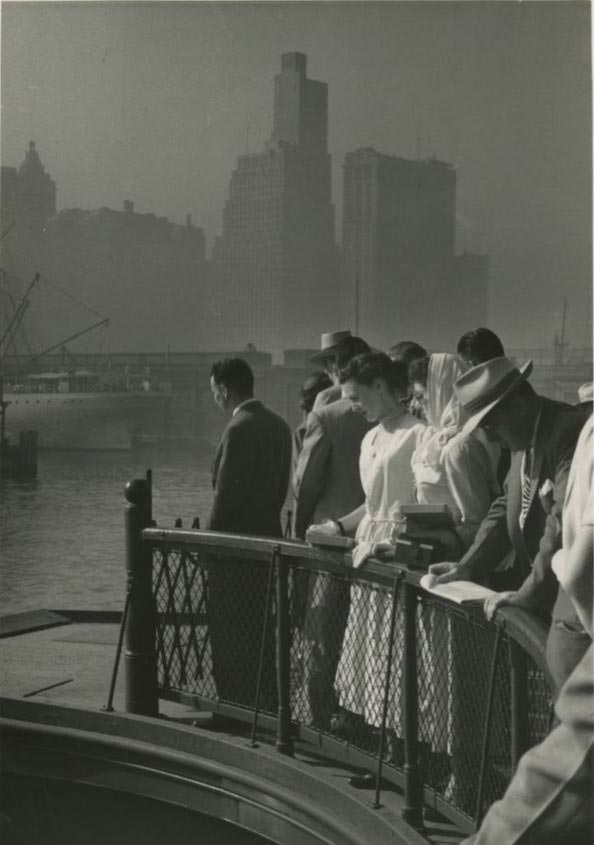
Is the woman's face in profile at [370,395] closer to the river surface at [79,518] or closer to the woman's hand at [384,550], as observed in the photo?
the woman's hand at [384,550]

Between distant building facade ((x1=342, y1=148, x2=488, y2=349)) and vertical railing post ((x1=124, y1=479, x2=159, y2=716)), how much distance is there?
39.5 ft

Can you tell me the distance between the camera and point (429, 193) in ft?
64.3

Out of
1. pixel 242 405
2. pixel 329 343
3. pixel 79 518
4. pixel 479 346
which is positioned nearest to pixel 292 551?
pixel 479 346

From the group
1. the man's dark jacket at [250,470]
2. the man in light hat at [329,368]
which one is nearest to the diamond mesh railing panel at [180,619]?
the man's dark jacket at [250,470]

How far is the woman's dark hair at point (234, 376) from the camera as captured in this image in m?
4.82

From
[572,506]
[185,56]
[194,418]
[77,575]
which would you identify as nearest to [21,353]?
[194,418]

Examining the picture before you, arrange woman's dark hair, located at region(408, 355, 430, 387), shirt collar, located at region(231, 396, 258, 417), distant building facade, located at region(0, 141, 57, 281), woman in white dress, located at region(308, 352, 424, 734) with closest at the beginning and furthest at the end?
woman in white dress, located at region(308, 352, 424, 734) → woman's dark hair, located at region(408, 355, 430, 387) → shirt collar, located at region(231, 396, 258, 417) → distant building facade, located at region(0, 141, 57, 281)

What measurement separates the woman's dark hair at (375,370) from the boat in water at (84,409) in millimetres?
32887

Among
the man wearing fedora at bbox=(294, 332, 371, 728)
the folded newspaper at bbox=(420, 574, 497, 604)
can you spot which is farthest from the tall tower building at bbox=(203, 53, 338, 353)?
the folded newspaper at bbox=(420, 574, 497, 604)

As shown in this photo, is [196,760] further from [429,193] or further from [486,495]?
[429,193]

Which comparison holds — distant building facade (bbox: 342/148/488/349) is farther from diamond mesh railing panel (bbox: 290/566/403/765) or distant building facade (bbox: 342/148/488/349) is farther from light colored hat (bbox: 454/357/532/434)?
light colored hat (bbox: 454/357/532/434)

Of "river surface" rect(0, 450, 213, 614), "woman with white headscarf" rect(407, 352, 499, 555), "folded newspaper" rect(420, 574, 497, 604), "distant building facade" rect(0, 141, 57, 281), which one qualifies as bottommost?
"river surface" rect(0, 450, 213, 614)

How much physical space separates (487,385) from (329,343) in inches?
108

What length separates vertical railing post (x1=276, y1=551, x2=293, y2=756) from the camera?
409 centimetres
